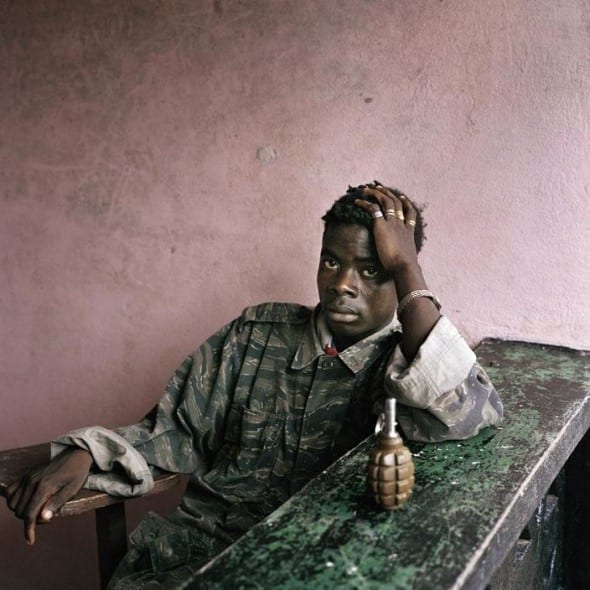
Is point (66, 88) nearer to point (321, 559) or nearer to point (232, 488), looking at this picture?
point (232, 488)

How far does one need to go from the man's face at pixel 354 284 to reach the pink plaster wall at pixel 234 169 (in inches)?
17.8

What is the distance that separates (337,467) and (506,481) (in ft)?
0.89

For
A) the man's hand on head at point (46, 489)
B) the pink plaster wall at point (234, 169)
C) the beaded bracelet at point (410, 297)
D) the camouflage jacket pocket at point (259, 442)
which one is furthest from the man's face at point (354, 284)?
the man's hand on head at point (46, 489)

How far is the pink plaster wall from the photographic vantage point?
1867 millimetres

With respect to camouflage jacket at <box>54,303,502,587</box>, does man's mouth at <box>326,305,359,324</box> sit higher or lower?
higher

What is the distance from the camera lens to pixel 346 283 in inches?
61.7

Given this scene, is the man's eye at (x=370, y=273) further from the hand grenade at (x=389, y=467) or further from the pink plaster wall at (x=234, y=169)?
the hand grenade at (x=389, y=467)

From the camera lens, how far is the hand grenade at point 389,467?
3.38 feet

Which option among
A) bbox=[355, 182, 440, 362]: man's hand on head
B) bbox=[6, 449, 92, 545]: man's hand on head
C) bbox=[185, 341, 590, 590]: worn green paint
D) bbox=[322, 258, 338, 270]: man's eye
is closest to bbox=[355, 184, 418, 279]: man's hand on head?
bbox=[355, 182, 440, 362]: man's hand on head

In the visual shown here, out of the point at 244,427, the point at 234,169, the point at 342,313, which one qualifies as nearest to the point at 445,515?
the point at 342,313

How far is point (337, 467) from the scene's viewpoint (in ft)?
4.05

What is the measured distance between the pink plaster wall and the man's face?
1.49 ft

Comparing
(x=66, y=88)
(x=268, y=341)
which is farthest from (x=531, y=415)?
(x=66, y=88)

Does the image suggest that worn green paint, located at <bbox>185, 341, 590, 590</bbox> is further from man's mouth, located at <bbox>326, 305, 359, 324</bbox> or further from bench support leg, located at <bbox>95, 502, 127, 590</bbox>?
bench support leg, located at <bbox>95, 502, 127, 590</bbox>
